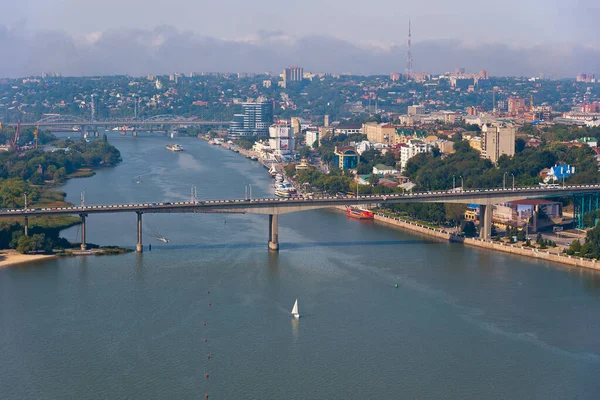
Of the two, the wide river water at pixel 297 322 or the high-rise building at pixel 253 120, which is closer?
the wide river water at pixel 297 322

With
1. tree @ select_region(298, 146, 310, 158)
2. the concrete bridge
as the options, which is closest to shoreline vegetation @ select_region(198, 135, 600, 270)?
the concrete bridge

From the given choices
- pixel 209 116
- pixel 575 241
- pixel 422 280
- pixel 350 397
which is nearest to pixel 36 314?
pixel 350 397

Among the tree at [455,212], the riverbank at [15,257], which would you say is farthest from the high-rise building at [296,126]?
the riverbank at [15,257]

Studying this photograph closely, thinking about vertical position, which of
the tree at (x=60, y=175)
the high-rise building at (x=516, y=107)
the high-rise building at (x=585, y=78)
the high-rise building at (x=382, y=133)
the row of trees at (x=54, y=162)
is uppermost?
the high-rise building at (x=585, y=78)

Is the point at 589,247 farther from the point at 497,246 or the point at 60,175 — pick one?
the point at 60,175

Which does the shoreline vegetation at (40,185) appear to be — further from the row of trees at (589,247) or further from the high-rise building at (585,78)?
the high-rise building at (585,78)

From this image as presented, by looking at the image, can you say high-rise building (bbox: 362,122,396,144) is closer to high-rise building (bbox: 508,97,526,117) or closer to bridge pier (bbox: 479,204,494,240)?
high-rise building (bbox: 508,97,526,117)

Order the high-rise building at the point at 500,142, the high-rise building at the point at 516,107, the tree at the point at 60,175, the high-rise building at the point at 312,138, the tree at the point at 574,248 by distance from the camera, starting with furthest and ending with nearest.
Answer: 1. the high-rise building at the point at 516,107
2. the high-rise building at the point at 312,138
3. the tree at the point at 60,175
4. the high-rise building at the point at 500,142
5. the tree at the point at 574,248
